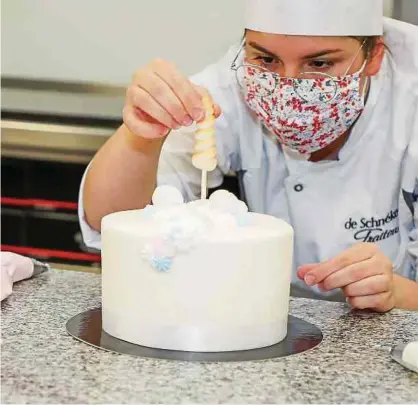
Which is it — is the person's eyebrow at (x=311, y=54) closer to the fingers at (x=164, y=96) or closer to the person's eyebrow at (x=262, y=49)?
the person's eyebrow at (x=262, y=49)

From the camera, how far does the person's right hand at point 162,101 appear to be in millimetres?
1007

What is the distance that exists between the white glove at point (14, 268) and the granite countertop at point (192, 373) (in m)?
0.08

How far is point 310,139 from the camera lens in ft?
4.18

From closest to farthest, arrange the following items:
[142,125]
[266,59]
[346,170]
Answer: [142,125]
[266,59]
[346,170]

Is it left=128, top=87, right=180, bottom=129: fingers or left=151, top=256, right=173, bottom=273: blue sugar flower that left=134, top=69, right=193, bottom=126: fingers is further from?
left=151, top=256, right=173, bottom=273: blue sugar flower

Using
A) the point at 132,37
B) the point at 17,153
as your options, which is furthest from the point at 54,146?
the point at 132,37

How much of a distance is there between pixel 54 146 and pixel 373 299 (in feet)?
3.34

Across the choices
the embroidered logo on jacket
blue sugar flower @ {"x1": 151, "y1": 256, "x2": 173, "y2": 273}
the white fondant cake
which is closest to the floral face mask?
the embroidered logo on jacket

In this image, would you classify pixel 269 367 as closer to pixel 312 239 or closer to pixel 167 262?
pixel 167 262

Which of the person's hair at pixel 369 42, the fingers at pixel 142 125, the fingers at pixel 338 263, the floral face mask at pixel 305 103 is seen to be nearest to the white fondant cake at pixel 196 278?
the fingers at pixel 338 263

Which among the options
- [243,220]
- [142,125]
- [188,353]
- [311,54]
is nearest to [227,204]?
[243,220]

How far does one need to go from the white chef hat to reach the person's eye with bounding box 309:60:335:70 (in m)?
0.04

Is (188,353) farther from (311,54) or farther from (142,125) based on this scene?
(311,54)

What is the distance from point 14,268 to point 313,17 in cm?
56
